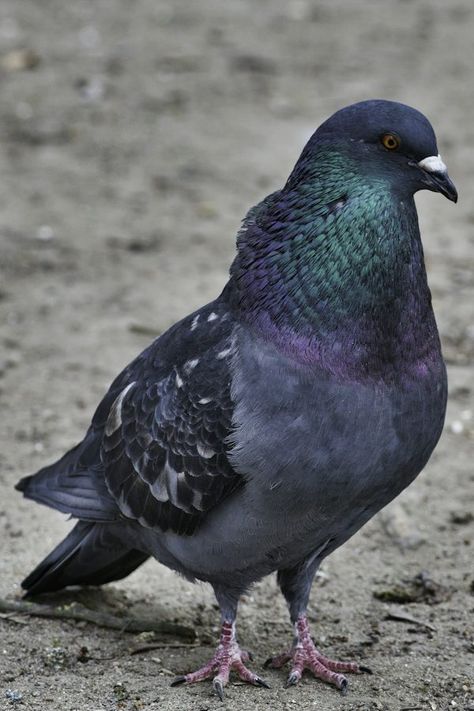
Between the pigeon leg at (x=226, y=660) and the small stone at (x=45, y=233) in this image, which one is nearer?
the pigeon leg at (x=226, y=660)

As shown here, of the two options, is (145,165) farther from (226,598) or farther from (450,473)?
(226,598)

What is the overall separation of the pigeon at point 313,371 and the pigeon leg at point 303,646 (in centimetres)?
6

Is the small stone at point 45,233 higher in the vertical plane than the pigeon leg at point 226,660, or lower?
higher

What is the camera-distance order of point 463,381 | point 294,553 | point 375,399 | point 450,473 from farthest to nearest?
point 463,381 → point 450,473 → point 294,553 → point 375,399

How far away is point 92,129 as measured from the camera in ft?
34.0

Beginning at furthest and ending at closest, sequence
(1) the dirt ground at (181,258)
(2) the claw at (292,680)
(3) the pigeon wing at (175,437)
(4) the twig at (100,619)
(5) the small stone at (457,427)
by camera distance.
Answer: (5) the small stone at (457,427) < (4) the twig at (100,619) < (1) the dirt ground at (181,258) < (2) the claw at (292,680) < (3) the pigeon wing at (175,437)

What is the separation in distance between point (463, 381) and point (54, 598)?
2821mm

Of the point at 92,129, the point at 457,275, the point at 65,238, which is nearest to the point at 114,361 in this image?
the point at 65,238

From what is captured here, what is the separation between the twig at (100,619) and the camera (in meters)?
5.01

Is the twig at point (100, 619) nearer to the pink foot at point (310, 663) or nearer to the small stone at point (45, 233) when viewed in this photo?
the pink foot at point (310, 663)

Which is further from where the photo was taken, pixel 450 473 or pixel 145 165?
pixel 145 165

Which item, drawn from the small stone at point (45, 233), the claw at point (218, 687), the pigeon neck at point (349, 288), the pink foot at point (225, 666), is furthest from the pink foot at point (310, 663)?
the small stone at point (45, 233)

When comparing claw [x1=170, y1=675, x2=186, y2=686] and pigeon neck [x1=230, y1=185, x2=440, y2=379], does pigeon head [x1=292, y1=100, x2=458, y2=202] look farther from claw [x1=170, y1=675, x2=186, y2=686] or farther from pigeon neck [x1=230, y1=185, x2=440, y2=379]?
claw [x1=170, y1=675, x2=186, y2=686]

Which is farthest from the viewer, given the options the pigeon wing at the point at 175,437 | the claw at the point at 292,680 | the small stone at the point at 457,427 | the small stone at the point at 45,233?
the small stone at the point at 45,233
